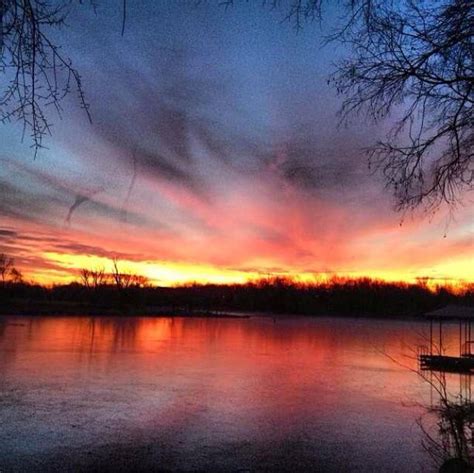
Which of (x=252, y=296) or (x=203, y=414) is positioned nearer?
(x=203, y=414)

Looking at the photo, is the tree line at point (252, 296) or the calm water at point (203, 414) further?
the tree line at point (252, 296)

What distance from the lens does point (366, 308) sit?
112 metres

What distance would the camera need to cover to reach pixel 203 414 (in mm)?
11836

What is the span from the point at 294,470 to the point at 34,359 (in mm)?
15038

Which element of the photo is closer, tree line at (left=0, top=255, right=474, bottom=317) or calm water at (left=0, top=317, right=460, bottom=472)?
calm water at (left=0, top=317, right=460, bottom=472)

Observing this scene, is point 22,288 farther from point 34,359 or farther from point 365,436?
point 365,436

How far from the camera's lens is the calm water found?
835 cm

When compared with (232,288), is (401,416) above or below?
below

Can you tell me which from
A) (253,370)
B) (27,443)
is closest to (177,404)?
(27,443)

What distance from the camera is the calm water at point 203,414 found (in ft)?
27.4

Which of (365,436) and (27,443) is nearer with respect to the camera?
(27,443)

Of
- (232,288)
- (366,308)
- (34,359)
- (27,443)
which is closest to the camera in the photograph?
(27,443)

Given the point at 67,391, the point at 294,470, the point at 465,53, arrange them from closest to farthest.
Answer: the point at 465,53 < the point at 294,470 < the point at 67,391

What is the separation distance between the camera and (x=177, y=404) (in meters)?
12.8
